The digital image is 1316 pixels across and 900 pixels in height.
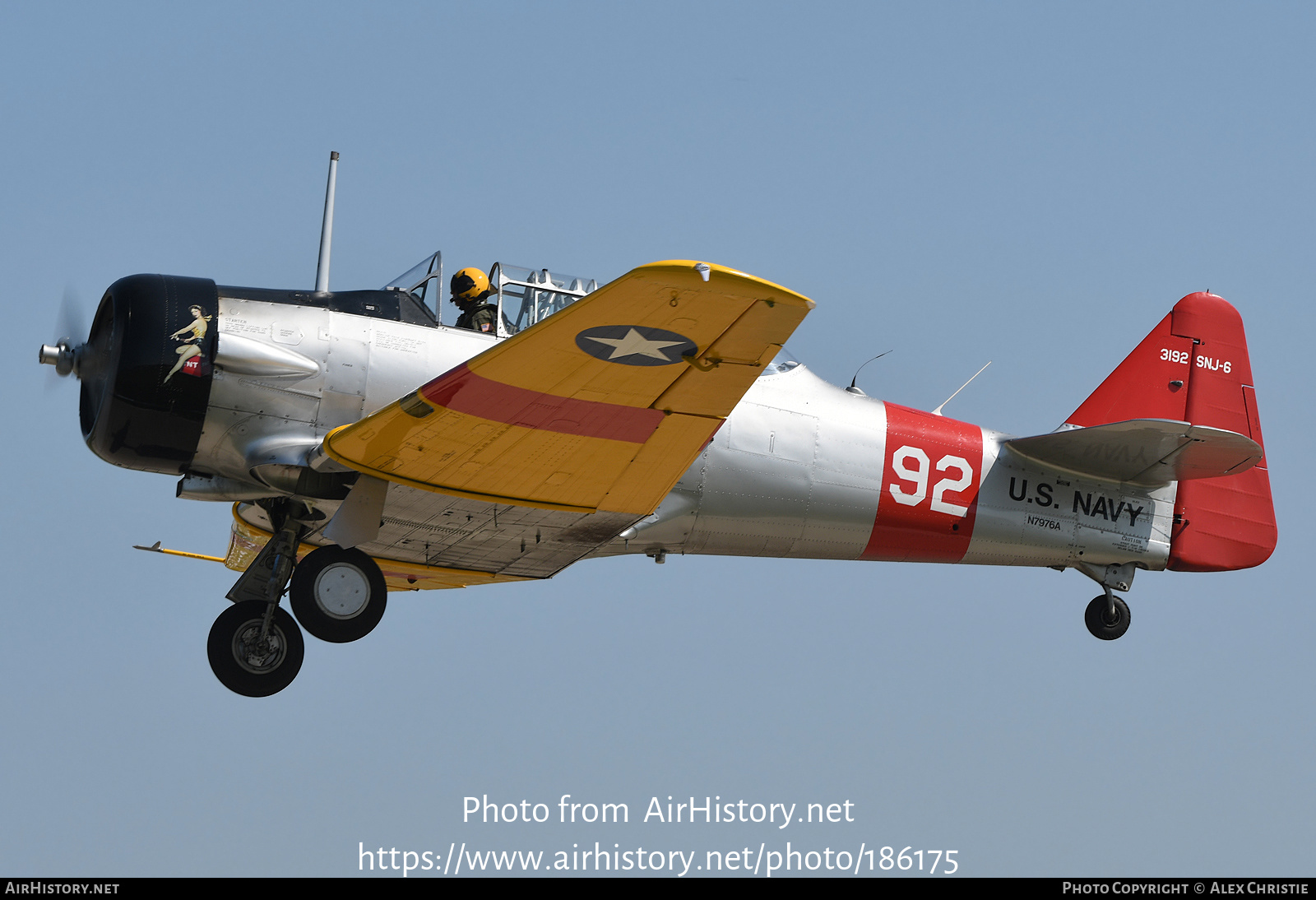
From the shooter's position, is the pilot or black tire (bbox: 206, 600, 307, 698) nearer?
black tire (bbox: 206, 600, 307, 698)

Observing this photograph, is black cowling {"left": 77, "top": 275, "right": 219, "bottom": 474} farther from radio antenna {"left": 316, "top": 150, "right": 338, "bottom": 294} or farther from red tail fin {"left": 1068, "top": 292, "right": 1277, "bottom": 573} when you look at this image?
red tail fin {"left": 1068, "top": 292, "right": 1277, "bottom": 573}

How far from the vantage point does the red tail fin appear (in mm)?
11102

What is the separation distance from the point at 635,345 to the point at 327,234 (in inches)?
140

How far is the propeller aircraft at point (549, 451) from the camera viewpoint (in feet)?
23.7

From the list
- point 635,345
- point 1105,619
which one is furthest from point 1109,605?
point 635,345

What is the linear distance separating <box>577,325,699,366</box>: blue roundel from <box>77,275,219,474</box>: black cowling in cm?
262

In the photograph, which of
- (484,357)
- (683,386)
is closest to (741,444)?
(683,386)

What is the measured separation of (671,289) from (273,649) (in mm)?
3893

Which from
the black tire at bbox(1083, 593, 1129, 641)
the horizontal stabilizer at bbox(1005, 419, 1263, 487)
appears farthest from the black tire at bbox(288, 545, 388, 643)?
the black tire at bbox(1083, 593, 1129, 641)

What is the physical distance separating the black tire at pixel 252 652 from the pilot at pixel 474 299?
2134 millimetres

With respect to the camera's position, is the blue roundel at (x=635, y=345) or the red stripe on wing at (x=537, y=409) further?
the red stripe on wing at (x=537, y=409)

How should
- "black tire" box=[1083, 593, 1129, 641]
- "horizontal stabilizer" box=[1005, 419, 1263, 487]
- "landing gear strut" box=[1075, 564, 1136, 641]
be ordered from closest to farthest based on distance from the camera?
1. "horizontal stabilizer" box=[1005, 419, 1263, 487]
2. "landing gear strut" box=[1075, 564, 1136, 641]
3. "black tire" box=[1083, 593, 1129, 641]

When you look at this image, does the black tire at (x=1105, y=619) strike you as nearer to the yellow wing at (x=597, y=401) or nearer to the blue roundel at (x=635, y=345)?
the yellow wing at (x=597, y=401)

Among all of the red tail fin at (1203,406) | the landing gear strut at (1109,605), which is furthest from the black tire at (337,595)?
the red tail fin at (1203,406)
